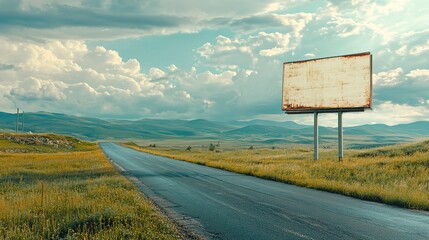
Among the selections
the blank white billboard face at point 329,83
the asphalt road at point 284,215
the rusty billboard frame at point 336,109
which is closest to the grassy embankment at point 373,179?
the asphalt road at point 284,215

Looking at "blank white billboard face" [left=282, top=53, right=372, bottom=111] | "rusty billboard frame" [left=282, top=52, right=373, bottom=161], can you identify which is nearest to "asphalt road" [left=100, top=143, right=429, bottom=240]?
"rusty billboard frame" [left=282, top=52, right=373, bottom=161]

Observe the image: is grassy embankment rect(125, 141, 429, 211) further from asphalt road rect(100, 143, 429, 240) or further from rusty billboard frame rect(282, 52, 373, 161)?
rusty billboard frame rect(282, 52, 373, 161)

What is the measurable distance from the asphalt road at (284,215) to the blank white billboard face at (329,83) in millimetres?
17247

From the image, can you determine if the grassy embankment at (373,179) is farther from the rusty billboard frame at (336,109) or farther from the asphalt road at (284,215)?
the rusty billboard frame at (336,109)

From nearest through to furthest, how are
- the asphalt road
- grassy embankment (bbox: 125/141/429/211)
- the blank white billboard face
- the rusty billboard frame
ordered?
the asphalt road
grassy embankment (bbox: 125/141/429/211)
the rusty billboard frame
the blank white billboard face

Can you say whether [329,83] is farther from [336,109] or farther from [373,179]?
[373,179]

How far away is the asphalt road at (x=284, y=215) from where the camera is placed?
8906mm

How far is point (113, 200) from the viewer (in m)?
12.8

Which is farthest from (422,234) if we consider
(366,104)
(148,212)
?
(366,104)

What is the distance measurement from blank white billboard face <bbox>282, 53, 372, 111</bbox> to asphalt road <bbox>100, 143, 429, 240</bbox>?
56.6 feet

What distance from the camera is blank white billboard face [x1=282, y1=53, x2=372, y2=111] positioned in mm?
30922

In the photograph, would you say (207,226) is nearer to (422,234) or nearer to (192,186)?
(422,234)

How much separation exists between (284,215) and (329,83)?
78.7 ft

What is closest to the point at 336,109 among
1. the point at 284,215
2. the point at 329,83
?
the point at 329,83
